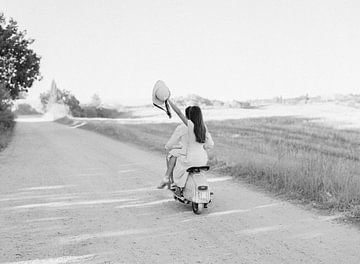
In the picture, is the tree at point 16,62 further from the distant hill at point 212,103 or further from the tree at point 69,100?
the tree at point 69,100

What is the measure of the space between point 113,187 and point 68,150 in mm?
8338

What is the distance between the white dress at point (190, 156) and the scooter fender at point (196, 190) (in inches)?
4.6

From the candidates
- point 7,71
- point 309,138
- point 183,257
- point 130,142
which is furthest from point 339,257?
point 7,71

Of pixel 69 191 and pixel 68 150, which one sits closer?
pixel 69 191

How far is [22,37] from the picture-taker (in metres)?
28.9

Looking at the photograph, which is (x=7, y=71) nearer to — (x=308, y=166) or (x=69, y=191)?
(x=69, y=191)

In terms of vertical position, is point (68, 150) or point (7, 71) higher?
point (7, 71)

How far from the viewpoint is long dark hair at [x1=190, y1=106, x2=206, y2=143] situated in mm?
7551

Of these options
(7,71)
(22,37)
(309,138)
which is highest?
(22,37)

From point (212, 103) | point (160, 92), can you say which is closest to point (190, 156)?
point (160, 92)

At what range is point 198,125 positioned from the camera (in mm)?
7574

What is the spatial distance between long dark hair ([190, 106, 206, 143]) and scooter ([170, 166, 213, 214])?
0.51 meters

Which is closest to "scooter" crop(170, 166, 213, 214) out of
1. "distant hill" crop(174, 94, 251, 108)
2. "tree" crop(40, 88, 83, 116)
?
"distant hill" crop(174, 94, 251, 108)

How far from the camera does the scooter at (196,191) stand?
726 cm
